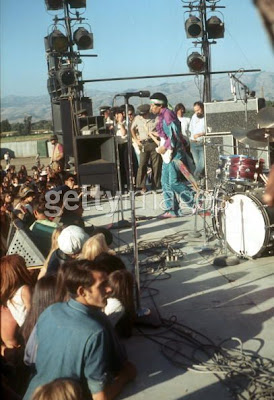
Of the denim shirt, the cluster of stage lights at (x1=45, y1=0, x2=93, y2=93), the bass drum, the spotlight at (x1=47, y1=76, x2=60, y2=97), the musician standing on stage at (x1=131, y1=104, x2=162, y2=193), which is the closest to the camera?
the denim shirt

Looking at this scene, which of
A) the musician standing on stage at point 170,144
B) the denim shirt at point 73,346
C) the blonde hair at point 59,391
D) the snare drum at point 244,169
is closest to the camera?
the blonde hair at point 59,391

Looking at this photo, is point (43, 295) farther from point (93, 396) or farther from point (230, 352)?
point (230, 352)

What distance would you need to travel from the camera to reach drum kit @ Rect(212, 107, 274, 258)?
6.01 m

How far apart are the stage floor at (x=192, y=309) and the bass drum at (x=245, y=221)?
0.21 metres

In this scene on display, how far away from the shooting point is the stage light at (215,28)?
11.4m

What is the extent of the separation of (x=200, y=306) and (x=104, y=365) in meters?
2.03

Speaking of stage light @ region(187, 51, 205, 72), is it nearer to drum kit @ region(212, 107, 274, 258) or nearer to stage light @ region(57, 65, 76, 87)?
stage light @ region(57, 65, 76, 87)

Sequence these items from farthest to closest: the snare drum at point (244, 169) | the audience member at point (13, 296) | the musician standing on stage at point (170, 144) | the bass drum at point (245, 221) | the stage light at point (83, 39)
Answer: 1. the stage light at point (83, 39)
2. the musician standing on stage at point (170, 144)
3. the snare drum at point (244, 169)
4. the bass drum at point (245, 221)
5. the audience member at point (13, 296)

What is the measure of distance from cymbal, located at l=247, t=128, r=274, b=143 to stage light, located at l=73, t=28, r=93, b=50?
21.7 feet

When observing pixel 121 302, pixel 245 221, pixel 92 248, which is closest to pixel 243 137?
pixel 245 221

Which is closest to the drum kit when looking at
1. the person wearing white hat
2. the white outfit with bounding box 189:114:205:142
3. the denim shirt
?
the person wearing white hat

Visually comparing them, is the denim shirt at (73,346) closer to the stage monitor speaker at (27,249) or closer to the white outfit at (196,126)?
the stage monitor speaker at (27,249)

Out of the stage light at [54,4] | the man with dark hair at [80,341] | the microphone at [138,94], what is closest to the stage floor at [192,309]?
the man with dark hair at [80,341]

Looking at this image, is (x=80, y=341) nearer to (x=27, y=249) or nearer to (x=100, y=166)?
(x=27, y=249)
